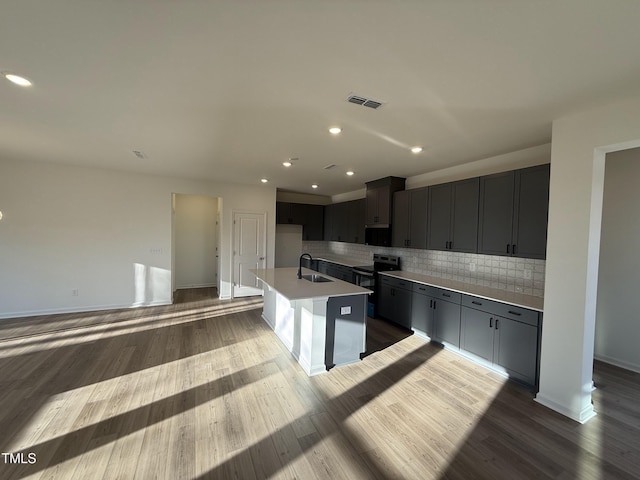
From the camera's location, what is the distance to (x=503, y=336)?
2.99 m

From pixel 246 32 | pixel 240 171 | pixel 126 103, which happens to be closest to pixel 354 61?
pixel 246 32

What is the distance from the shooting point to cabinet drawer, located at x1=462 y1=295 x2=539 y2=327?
2.73 m

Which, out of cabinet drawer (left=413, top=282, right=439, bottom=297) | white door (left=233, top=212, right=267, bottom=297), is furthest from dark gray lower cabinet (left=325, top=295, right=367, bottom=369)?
white door (left=233, top=212, right=267, bottom=297)

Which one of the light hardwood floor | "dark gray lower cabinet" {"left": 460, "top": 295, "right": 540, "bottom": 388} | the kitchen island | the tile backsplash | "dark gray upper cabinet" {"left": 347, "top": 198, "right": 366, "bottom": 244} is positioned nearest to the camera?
the light hardwood floor

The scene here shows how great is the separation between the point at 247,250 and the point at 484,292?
478 cm

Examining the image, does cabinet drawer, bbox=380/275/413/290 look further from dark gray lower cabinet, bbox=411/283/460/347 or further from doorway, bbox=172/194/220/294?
doorway, bbox=172/194/220/294

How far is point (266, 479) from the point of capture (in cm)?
170

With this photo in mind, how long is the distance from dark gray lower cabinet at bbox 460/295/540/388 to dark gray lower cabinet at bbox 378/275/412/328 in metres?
0.94

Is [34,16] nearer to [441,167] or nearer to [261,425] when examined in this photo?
[261,425]

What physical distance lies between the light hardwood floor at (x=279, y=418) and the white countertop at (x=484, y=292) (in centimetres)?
88

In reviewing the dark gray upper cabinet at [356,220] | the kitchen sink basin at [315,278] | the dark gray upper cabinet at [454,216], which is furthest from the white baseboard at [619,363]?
the dark gray upper cabinet at [356,220]

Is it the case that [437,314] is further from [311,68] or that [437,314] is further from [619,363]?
[311,68]

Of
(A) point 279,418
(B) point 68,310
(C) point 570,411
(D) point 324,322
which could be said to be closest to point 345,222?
(D) point 324,322

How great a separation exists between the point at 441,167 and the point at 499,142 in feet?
3.90
